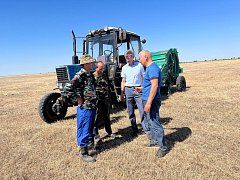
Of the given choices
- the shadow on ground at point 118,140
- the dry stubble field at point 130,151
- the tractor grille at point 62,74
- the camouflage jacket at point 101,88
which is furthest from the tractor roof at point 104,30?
the shadow on ground at point 118,140

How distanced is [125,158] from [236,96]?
24.3ft

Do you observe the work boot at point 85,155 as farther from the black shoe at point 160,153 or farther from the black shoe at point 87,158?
the black shoe at point 160,153

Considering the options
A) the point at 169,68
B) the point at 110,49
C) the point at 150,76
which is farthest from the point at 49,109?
the point at 169,68

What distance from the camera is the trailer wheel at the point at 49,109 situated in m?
8.21

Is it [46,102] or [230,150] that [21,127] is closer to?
[46,102]

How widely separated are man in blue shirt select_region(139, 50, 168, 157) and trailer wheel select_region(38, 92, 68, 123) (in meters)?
3.94

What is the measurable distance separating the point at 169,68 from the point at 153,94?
8.52 metres

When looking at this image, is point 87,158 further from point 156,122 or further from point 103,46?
point 103,46

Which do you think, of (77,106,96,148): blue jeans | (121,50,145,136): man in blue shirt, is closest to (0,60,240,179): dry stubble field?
(77,106,96,148): blue jeans

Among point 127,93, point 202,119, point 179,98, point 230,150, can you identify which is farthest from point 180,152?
point 179,98

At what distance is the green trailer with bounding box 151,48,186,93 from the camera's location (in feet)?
41.2

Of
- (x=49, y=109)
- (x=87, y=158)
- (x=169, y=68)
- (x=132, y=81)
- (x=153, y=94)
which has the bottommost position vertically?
(x=87, y=158)

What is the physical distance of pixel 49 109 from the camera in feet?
27.7

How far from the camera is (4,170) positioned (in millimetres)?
4984
